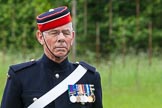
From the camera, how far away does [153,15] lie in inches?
723

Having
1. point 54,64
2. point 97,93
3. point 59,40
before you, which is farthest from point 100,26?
point 59,40

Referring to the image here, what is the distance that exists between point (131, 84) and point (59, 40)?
6814 millimetres

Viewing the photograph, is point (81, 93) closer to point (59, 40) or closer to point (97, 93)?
point (97, 93)

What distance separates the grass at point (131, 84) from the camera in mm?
9266

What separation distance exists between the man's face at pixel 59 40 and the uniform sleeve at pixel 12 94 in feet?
0.79

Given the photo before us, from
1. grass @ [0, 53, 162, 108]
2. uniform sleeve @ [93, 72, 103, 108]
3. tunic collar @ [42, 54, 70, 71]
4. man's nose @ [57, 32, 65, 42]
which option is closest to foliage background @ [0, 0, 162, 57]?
grass @ [0, 53, 162, 108]

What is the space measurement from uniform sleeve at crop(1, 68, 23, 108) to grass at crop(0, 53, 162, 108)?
5.04m

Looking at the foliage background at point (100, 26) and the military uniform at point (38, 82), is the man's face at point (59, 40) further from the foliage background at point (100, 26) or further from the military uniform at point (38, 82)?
the foliage background at point (100, 26)

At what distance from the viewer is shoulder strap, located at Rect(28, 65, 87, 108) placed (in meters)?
3.86

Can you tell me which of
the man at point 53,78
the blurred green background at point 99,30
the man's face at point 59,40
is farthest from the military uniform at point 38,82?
the blurred green background at point 99,30

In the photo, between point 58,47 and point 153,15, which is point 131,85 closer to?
point 58,47

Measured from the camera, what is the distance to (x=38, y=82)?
12.9 feet

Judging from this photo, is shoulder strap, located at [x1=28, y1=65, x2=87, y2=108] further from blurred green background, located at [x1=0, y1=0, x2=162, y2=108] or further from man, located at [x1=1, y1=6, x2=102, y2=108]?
blurred green background, located at [x1=0, y1=0, x2=162, y2=108]

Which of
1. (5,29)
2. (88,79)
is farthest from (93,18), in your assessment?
(88,79)
